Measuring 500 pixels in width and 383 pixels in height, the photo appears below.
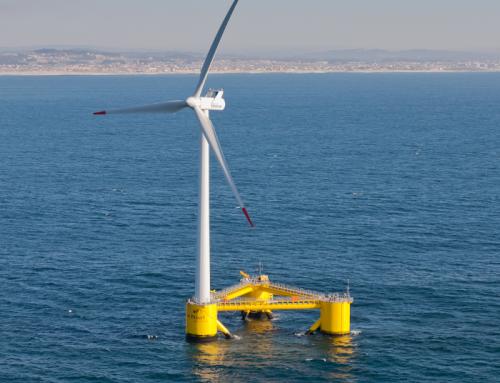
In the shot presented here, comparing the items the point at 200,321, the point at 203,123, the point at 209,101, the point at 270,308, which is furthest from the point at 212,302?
the point at 209,101

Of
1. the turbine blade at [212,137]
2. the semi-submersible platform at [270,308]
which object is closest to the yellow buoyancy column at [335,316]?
the semi-submersible platform at [270,308]

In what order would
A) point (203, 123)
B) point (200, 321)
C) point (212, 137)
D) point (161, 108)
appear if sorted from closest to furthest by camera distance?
point (212, 137), point (203, 123), point (161, 108), point (200, 321)

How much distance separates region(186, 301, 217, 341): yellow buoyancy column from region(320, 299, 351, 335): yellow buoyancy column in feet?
49.5

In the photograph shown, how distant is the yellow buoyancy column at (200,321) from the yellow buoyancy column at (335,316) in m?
15.1

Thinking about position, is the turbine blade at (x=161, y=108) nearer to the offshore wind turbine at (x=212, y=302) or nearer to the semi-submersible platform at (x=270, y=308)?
the offshore wind turbine at (x=212, y=302)

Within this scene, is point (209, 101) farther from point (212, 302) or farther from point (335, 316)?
point (335, 316)

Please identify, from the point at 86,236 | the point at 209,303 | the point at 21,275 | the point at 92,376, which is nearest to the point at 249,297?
the point at 209,303

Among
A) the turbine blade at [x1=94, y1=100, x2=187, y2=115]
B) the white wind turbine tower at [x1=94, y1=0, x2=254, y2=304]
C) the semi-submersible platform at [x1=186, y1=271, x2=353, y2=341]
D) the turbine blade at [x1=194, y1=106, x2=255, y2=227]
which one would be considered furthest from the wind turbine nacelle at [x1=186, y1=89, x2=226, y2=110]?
the semi-submersible platform at [x1=186, y1=271, x2=353, y2=341]

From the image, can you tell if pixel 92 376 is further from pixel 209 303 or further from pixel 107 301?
pixel 107 301

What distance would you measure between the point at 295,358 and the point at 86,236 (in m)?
74.5

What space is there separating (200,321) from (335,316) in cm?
1813

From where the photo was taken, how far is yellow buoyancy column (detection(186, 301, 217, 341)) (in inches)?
5177

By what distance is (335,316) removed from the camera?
438 ft

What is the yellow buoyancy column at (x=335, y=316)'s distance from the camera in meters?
133
